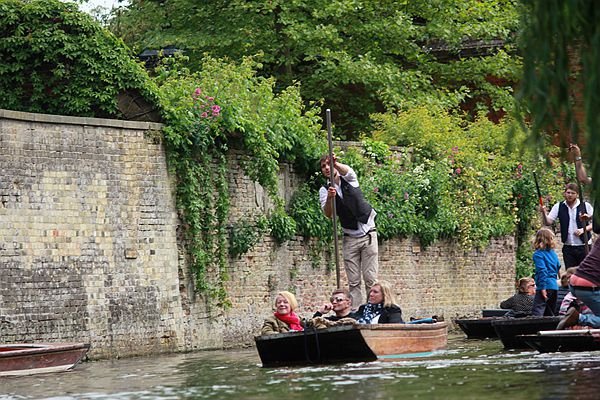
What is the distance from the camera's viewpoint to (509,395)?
34.6 feet

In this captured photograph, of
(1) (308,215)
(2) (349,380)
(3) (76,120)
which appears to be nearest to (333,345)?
(2) (349,380)

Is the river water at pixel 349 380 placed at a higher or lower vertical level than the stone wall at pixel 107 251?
lower

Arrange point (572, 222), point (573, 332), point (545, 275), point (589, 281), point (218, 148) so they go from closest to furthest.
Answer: point (589, 281), point (573, 332), point (545, 275), point (572, 222), point (218, 148)

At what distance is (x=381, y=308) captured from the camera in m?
15.6

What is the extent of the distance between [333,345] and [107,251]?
5026mm

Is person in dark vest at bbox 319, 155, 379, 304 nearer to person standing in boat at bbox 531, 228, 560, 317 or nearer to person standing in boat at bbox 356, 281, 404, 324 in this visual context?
person standing in boat at bbox 531, 228, 560, 317

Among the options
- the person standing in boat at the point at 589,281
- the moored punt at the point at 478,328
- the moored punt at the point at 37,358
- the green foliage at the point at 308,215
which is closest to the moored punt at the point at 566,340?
the person standing in boat at the point at 589,281

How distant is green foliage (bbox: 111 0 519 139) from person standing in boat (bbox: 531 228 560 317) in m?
12.1

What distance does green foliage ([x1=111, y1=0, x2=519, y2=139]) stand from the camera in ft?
103

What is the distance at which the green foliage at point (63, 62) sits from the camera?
1977 cm

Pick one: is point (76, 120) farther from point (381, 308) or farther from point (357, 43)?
point (357, 43)

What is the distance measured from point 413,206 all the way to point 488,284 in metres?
2.90

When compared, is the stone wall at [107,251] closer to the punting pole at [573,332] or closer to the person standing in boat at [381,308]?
the person standing in boat at [381,308]

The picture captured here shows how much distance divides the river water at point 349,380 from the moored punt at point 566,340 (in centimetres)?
11
